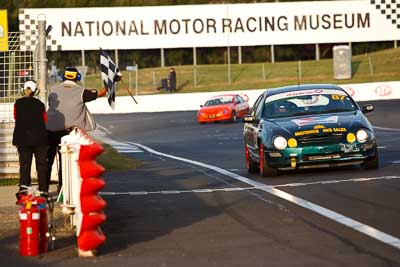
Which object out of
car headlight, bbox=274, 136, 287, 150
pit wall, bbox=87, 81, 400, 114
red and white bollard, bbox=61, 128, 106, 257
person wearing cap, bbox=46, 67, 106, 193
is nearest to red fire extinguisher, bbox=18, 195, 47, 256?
red and white bollard, bbox=61, 128, 106, 257

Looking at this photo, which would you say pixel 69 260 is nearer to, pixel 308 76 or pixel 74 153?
pixel 74 153

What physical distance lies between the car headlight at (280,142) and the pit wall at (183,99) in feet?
117

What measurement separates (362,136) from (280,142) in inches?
47.2

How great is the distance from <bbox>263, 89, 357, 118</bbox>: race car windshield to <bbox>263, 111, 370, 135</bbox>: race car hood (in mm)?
368

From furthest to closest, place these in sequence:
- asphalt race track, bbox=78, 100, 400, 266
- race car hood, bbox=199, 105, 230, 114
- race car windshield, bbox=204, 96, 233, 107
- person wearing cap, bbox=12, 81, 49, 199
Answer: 1. race car windshield, bbox=204, 96, 233, 107
2. race car hood, bbox=199, 105, 230, 114
3. person wearing cap, bbox=12, 81, 49, 199
4. asphalt race track, bbox=78, 100, 400, 266

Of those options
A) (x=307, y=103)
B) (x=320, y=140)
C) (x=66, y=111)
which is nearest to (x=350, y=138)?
(x=320, y=140)

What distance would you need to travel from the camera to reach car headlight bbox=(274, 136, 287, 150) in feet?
48.8

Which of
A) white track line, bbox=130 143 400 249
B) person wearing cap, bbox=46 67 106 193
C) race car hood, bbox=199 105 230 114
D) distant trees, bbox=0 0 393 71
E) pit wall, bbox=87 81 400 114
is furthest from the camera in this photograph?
distant trees, bbox=0 0 393 71

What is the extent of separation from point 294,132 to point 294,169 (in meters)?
0.62

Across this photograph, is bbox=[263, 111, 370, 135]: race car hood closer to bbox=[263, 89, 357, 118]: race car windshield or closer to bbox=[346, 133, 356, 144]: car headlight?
bbox=[346, 133, 356, 144]: car headlight

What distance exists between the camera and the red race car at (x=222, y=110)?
41125 millimetres

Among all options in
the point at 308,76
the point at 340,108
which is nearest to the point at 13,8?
the point at 308,76

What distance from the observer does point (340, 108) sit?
1606 centimetres

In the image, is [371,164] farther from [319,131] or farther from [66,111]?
[66,111]
